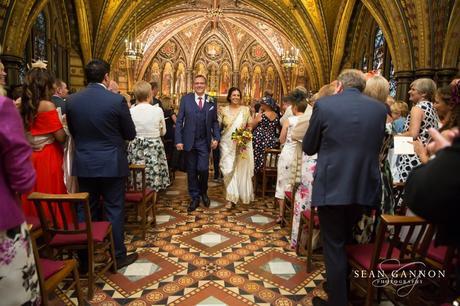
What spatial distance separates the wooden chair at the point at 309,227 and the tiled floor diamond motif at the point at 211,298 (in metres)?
0.76

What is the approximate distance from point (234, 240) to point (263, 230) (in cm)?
49

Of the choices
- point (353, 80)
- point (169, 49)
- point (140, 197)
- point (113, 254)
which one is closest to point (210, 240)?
point (140, 197)

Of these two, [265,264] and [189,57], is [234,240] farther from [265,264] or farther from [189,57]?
[189,57]

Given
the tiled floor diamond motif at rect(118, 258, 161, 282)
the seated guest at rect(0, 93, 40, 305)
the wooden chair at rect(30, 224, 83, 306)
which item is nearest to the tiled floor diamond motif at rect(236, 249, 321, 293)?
the tiled floor diamond motif at rect(118, 258, 161, 282)

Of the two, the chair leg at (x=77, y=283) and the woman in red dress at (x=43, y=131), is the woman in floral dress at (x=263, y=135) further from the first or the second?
the chair leg at (x=77, y=283)

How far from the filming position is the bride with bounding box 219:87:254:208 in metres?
4.84

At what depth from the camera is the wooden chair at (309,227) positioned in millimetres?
2922

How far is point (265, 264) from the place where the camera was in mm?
3244

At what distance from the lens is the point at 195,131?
462cm

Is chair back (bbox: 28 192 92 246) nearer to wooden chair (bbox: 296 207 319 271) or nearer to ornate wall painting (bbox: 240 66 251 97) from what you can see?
wooden chair (bbox: 296 207 319 271)

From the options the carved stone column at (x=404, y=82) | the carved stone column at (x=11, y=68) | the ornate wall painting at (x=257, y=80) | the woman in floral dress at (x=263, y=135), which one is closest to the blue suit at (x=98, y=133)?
the woman in floral dress at (x=263, y=135)

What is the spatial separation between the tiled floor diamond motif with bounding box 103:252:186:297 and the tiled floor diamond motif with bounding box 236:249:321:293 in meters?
0.65

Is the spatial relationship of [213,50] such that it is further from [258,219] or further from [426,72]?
[258,219]

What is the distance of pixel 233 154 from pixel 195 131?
2.11 ft
